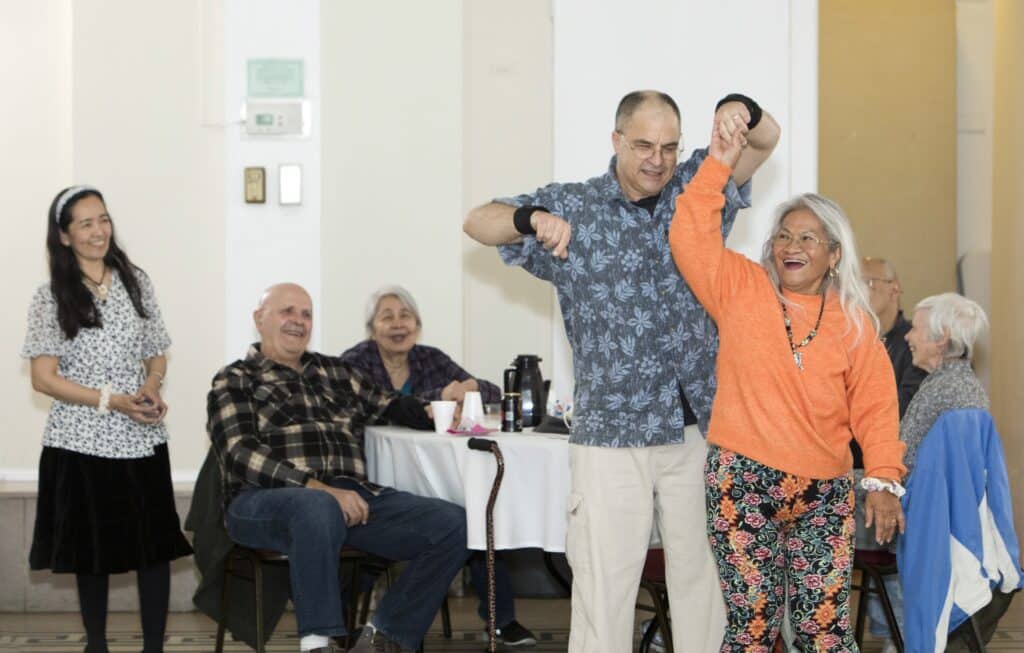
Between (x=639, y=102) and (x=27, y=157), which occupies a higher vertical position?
(x=27, y=157)

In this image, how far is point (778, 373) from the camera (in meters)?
2.79

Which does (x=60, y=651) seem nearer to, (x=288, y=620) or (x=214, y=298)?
(x=288, y=620)

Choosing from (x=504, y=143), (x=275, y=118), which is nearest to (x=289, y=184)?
(x=275, y=118)

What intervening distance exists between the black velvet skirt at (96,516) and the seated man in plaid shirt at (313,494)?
0.84 feet

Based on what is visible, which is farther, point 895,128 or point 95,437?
point 895,128

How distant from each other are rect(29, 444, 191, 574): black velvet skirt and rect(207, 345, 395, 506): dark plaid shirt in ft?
0.86

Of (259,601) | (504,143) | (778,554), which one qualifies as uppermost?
(504,143)

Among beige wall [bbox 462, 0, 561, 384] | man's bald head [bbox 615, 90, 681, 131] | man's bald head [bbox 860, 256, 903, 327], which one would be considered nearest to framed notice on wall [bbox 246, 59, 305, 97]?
beige wall [bbox 462, 0, 561, 384]

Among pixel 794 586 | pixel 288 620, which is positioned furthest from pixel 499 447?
pixel 288 620

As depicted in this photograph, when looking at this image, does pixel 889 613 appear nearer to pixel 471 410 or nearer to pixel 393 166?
pixel 471 410

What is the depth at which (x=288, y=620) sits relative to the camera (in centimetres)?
523

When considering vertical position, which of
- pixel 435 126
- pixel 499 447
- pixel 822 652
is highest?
pixel 435 126

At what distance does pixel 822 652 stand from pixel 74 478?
2.40 m

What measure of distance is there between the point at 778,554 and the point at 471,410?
1.51 meters
